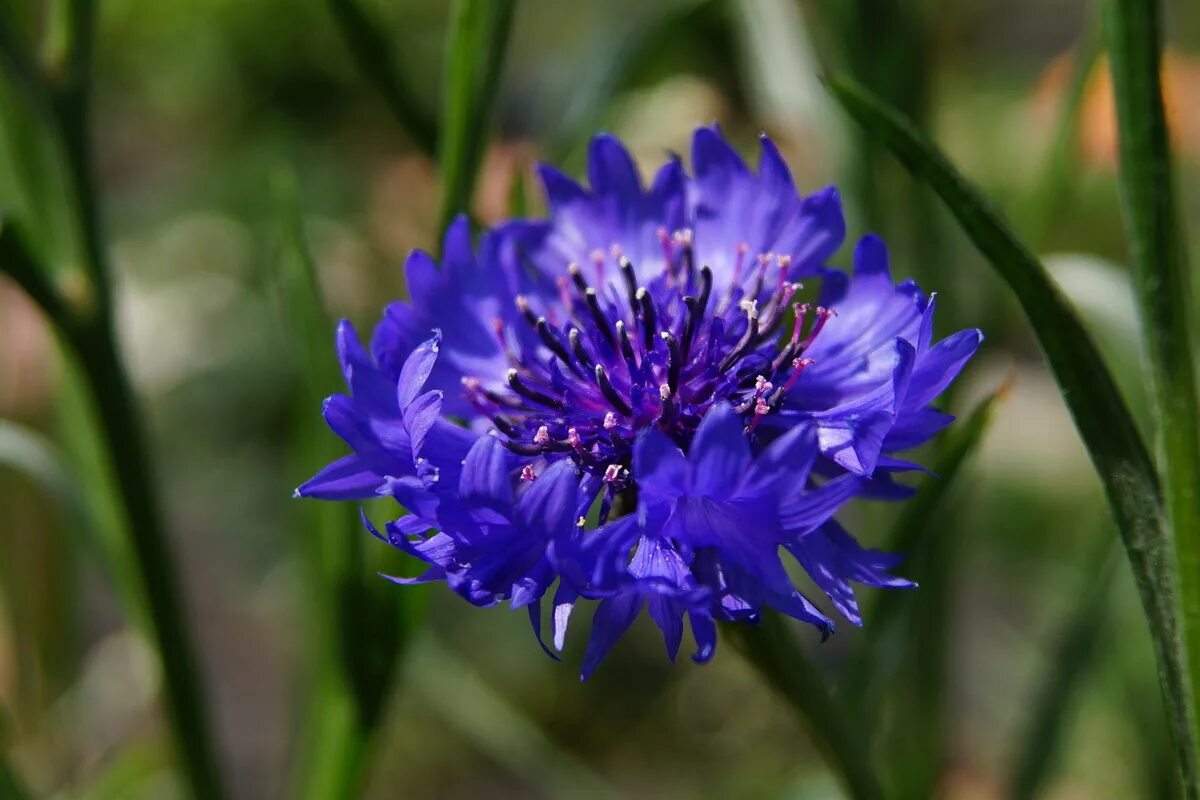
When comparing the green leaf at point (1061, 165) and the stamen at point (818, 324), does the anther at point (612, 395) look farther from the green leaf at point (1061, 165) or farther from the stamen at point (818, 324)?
the green leaf at point (1061, 165)

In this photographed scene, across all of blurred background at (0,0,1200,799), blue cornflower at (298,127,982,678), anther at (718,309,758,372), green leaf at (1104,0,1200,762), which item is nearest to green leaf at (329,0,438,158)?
blurred background at (0,0,1200,799)

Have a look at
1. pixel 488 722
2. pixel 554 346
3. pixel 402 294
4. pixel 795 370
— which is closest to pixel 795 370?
pixel 795 370

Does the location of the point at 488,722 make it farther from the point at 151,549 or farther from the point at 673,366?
the point at 673,366

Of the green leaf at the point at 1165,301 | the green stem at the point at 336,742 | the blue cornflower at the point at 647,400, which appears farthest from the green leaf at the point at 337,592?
the green leaf at the point at 1165,301

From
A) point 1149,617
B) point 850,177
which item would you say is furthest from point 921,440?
point 850,177

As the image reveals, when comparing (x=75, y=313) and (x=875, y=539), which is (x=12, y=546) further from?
(x=875, y=539)

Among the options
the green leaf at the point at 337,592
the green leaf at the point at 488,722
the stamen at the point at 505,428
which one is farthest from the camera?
the green leaf at the point at 488,722

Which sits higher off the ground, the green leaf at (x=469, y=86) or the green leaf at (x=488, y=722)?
the green leaf at (x=469, y=86)
